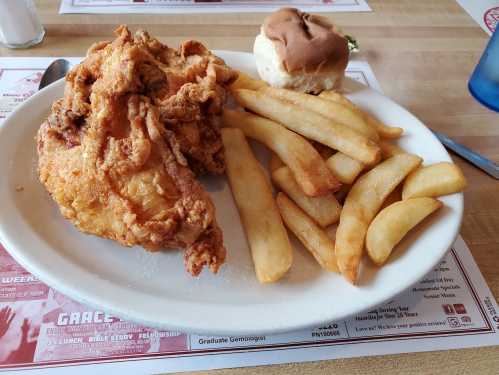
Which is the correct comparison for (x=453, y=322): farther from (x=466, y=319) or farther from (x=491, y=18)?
(x=491, y=18)

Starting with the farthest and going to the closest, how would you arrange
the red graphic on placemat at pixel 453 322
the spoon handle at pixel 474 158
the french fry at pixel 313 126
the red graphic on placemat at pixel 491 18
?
the red graphic on placemat at pixel 491 18 < the spoon handle at pixel 474 158 < the french fry at pixel 313 126 < the red graphic on placemat at pixel 453 322

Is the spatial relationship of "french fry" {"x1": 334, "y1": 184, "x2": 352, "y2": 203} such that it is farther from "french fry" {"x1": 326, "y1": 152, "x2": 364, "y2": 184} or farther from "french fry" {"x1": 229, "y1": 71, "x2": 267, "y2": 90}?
"french fry" {"x1": 229, "y1": 71, "x2": 267, "y2": 90}

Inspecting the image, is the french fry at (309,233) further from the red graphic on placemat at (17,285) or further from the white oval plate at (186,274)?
the red graphic on placemat at (17,285)

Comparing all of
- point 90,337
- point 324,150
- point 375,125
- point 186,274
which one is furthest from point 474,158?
point 90,337

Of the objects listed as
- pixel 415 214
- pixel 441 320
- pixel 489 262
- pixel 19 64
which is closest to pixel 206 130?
pixel 415 214

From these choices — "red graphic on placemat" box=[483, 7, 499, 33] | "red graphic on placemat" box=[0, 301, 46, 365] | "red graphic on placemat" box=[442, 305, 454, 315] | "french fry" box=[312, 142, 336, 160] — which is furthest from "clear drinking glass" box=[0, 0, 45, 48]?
"red graphic on placemat" box=[483, 7, 499, 33]

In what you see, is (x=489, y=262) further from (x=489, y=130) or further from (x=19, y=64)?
(x=19, y=64)

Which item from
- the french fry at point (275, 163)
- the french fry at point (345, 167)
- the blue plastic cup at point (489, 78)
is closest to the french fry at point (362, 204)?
the french fry at point (345, 167)
